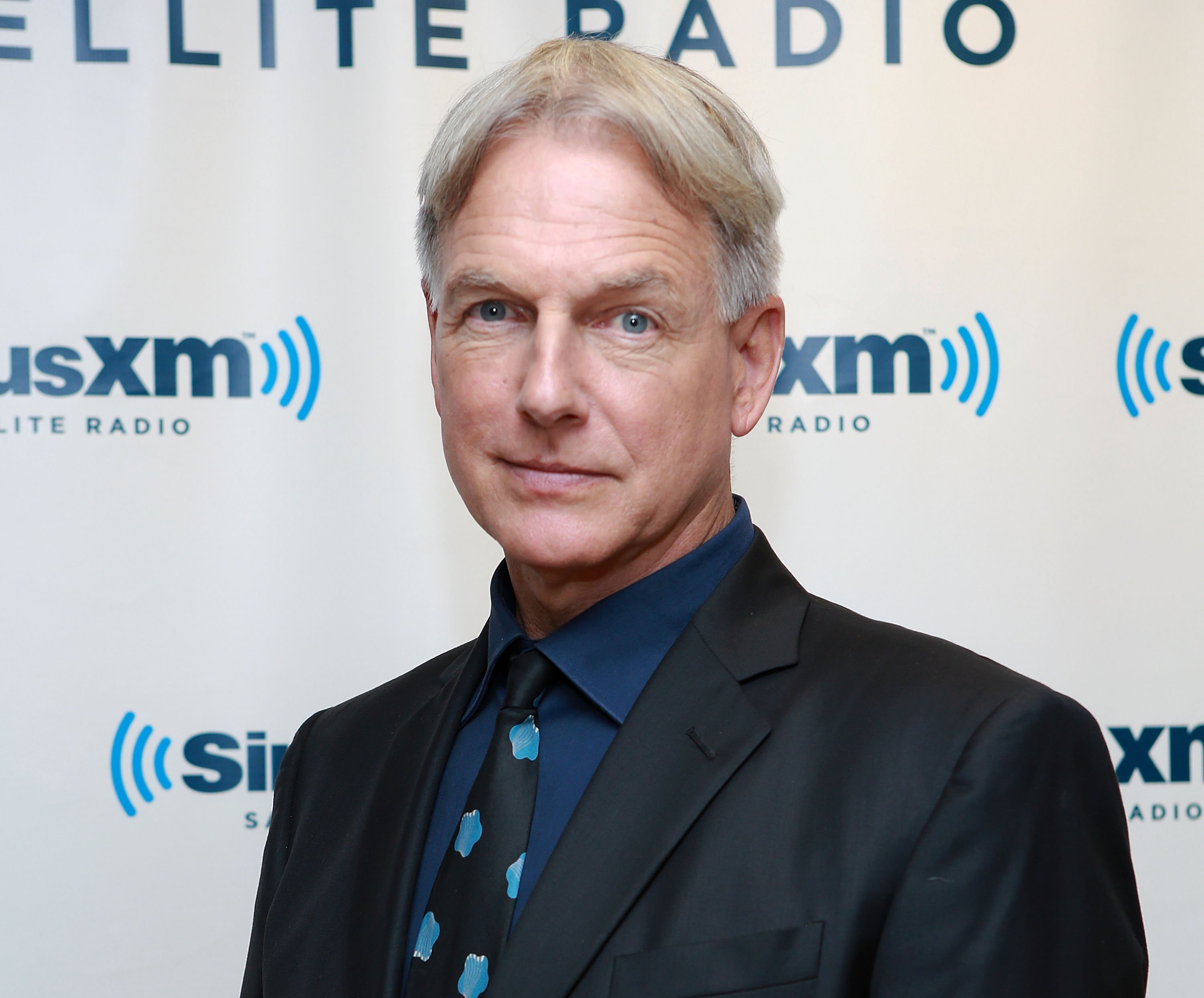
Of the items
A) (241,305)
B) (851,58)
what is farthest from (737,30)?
(241,305)

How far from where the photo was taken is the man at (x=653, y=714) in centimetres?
91

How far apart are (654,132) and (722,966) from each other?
2.24 feet

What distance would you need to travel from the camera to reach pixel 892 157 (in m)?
2.03

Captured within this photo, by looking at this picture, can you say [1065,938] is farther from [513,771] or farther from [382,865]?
[382,865]

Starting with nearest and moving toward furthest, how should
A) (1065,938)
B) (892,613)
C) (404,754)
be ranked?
1. (1065,938)
2. (404,754)
3. (892,613)

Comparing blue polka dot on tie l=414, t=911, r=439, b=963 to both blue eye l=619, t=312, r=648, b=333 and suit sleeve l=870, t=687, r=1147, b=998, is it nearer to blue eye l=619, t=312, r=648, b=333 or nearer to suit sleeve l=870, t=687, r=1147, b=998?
suit sleeve l=870, t=687, r=1147, b=998

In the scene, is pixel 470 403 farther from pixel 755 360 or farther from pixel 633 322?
pixel 755 360

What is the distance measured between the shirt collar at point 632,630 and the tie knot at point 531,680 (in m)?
0.01

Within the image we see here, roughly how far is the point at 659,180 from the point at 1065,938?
689 mm

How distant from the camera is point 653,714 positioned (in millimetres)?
1027

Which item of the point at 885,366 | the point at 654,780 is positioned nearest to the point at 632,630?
the point at 654,780

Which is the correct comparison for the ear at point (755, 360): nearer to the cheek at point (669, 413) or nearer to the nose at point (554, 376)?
the cheek at point (669, 413)

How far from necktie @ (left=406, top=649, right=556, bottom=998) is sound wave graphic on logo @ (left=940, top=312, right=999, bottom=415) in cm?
116

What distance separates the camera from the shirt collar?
108 centimetres
